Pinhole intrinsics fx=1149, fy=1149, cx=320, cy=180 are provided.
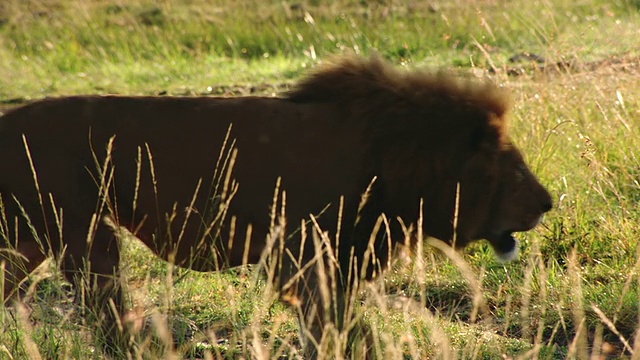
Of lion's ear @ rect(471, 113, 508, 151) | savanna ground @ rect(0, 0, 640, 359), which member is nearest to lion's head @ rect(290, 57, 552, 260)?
lion's ear @ rect(471, 113, 508, 151)

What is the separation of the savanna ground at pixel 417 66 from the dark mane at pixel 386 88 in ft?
1.91

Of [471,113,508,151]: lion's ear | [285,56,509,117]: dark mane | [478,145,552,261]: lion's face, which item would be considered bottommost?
[478,145,552,261]: lion's face

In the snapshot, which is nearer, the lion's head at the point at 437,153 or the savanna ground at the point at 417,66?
the savanna ground at the point at 417,66

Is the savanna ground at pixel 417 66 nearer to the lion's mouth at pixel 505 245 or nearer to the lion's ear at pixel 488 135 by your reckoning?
the lion's mouth at pixel 505 245

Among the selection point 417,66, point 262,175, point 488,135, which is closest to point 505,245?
point 488,135

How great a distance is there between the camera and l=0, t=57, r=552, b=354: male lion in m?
4.02

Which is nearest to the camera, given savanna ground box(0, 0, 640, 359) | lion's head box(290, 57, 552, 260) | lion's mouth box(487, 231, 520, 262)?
savanna ground box(0, 0, 640, 359)

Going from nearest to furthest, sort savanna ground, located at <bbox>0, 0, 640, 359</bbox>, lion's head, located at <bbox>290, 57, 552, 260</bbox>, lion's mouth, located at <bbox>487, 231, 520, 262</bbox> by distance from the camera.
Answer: savanna ground, located at <bbox>0, 0, 640, 359</bbox> → lion's head, located at <bbox>290, 57, 552, 260</bbox> → lion's mouth, located at <bbox>487, 231, 520, 262</bbox>

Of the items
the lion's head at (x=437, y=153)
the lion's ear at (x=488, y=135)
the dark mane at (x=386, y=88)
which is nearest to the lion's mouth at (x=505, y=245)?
the lion's head at (x=437, y=153)

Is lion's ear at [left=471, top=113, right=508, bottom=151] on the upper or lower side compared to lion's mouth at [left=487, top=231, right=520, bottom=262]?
upper

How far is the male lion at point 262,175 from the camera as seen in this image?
13.2 ft

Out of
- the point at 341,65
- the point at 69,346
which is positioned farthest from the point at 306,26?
the point at 69,346

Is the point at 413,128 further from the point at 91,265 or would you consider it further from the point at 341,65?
the point at 91,265

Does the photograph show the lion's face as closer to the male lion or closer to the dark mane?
the male lion
